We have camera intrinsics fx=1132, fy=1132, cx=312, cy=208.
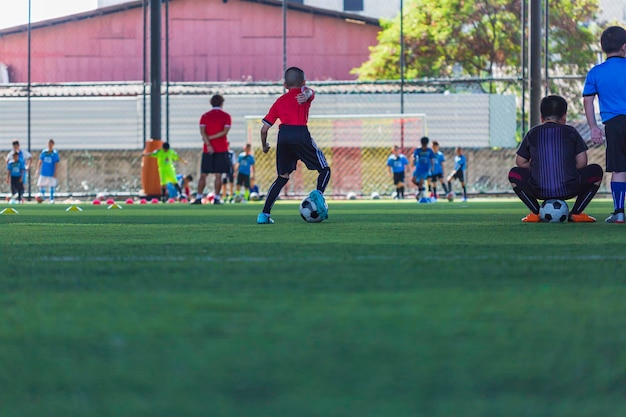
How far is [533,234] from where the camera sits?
7.17m

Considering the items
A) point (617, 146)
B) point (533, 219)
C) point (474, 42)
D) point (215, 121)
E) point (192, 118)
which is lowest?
point (533, 219)

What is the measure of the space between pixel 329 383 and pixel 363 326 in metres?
0.71

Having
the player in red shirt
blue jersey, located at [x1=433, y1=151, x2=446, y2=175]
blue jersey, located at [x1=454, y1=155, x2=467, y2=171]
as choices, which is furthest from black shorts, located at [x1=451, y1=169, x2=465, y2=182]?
the player in red shirt

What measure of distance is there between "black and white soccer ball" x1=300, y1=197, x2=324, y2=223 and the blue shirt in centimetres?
237

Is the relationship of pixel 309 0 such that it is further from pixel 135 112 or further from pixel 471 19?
pixel 135 112

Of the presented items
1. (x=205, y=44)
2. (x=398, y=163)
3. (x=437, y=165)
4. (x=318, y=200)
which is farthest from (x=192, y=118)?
(x=318, y=200)

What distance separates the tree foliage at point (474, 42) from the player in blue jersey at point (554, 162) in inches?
1283

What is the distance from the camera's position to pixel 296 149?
9469 millimetres

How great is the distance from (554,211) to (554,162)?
1.43ft

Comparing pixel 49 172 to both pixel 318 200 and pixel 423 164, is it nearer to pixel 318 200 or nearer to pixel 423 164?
pixel 423 164

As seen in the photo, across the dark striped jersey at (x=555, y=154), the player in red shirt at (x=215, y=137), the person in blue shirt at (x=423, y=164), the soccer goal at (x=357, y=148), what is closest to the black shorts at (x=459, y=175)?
the person in blue shirt at (x=423, y=164)

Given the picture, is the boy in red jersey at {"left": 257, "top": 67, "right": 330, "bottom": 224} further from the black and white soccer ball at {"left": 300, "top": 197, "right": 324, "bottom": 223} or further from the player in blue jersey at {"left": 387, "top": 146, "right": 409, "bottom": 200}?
the player in blue jersey at {"left": 387, "top": 146, "right": 409, "bottom": 200}

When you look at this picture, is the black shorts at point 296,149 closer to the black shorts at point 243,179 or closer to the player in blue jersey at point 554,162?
the player in blue jersey at point 554,162

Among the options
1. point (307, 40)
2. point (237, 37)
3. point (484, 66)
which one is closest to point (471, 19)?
point (484, 66)
